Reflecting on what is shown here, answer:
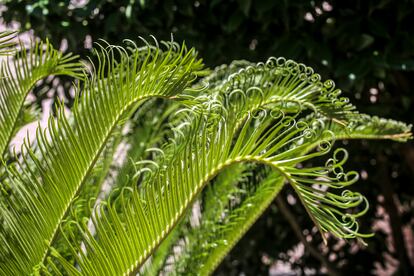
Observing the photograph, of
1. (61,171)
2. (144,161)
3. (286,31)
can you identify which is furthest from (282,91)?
(286,31)

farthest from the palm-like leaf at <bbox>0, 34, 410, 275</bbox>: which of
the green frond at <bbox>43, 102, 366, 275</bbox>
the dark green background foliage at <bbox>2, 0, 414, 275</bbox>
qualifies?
the dark green background foliage at <bbox>2, 0, 414, 275</bbox>

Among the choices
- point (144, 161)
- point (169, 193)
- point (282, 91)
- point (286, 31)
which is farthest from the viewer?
point (286, 31)

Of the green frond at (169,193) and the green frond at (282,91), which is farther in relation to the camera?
the green frond at (282,91)

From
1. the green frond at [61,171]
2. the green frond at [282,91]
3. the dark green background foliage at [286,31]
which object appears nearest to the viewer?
the green frond at [61,171]

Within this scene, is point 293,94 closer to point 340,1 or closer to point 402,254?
point 340,1

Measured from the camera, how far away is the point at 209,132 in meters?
1.87

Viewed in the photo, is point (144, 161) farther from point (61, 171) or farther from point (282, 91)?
point (282, 91)

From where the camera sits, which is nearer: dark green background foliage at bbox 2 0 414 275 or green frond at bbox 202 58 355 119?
green frond at bbox 202 58 355 119

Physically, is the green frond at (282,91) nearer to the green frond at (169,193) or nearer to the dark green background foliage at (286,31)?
the green frond at (169,193)

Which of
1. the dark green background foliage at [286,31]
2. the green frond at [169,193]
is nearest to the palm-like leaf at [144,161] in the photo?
the green frond at [169,193]

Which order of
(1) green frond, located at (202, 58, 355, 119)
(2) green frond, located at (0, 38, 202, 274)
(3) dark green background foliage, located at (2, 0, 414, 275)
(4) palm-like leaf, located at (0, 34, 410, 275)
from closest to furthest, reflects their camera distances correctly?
(4) palm-like leaf, located at (0, 34, 410, 275)
(2) green frond, located at (0, 38, 202, 274)
(1) green frond, located at (202, 58, 355, 119)
(3) dark green background foliage, located at (2, 0, 414, 275)

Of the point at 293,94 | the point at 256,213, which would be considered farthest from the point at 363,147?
the point at 293,94

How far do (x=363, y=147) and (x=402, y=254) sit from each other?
2.85ft

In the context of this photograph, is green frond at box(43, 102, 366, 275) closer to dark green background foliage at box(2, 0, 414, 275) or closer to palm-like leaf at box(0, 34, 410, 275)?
palm-like leaf at box(0, 34, 410, 275)
